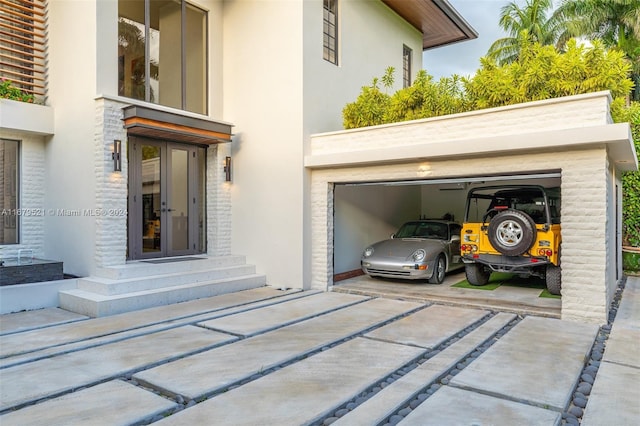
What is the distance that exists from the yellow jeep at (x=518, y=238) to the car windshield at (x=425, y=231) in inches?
40.6

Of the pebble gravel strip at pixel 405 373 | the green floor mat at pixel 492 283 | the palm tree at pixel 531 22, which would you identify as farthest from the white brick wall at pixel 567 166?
the palm tree at pixel 531 22

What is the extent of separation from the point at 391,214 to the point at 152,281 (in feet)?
21.4

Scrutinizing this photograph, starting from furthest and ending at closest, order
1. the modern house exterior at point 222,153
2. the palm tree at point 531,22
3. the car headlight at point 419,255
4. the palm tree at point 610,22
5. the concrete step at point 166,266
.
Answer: the palm tree at point 531,22
the palm tree at point 610,22
the car headlight at point 419,255
the concrete step at point 166,266
the modern house exterior at point 222,153

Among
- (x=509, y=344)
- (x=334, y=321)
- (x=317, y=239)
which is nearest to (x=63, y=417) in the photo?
(x=334, y=321)

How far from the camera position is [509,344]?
507cm

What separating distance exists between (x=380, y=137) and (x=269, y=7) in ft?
12.1

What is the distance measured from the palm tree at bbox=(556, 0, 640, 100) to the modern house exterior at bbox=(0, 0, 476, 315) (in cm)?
1947

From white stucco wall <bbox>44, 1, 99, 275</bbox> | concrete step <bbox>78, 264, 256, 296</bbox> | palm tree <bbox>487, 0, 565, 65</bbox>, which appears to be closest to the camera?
concrete step <bbox>78, 264, 256, 296</bbox>

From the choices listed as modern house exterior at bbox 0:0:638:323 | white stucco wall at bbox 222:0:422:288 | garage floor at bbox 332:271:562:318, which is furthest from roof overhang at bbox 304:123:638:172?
garage floor at bbox 332:271:562:318

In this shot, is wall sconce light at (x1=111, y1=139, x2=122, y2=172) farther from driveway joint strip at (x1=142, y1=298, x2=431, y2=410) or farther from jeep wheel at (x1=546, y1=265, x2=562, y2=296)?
jeep wheel at (x1=546, y1=265, x2=562, y2=296)

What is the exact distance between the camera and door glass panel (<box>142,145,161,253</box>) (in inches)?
333

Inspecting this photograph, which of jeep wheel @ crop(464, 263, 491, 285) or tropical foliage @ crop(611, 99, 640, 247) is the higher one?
tropical foliage @ crop(611, 99, 640, 247)

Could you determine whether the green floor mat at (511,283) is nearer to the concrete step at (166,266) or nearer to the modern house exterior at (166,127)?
the modern house exterior at (166,127)

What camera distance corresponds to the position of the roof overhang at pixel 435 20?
11.5 metres
